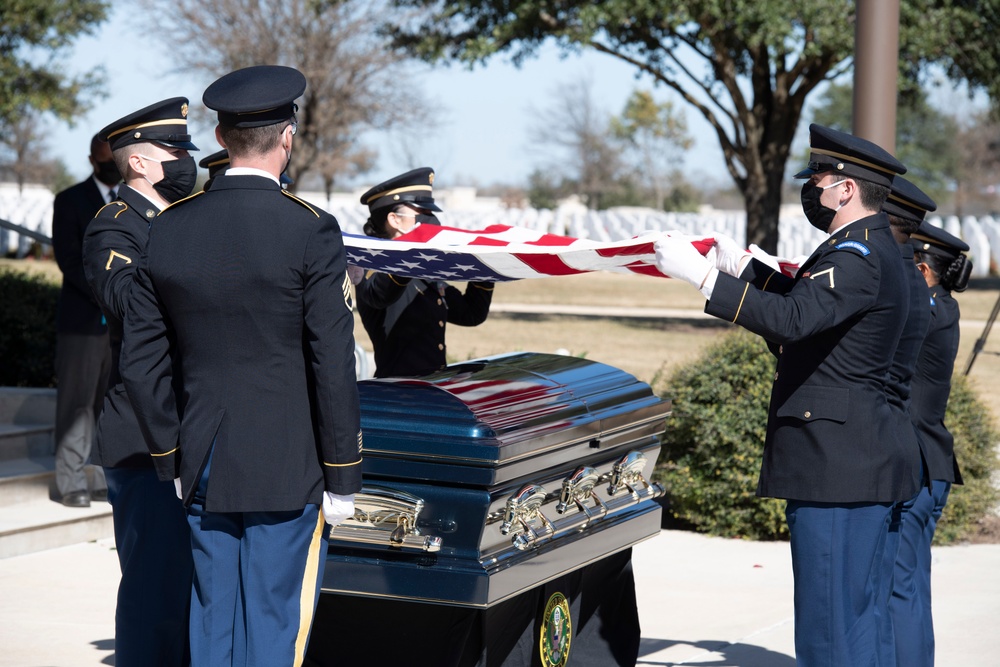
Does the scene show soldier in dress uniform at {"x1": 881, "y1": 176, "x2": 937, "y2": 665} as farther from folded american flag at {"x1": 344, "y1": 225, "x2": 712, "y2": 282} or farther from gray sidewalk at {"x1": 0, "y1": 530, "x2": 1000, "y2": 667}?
gray sidewalk at {"x1": 0, "y1": 530, "x2": 1000, "y2": 667}

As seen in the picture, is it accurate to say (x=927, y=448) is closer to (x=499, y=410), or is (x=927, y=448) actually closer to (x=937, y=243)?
(x=937, y=243)

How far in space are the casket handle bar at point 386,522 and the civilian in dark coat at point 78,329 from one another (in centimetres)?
294

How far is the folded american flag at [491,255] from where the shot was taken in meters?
3.86

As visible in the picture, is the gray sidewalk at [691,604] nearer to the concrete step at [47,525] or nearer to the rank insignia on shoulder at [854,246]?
the concrete step at [47,525]

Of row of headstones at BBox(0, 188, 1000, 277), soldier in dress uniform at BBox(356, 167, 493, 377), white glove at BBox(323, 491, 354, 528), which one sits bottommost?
row of headstones at BBox(0, 188, 1000, 277)

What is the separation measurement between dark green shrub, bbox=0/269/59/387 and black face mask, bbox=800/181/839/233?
6.02 m

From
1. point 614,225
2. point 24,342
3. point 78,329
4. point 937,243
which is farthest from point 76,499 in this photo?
point 614,225

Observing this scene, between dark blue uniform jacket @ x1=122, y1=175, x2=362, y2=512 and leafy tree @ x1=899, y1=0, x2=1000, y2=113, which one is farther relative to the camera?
leafy tree @ x1=899, y1=0, x2=1000, y2=113

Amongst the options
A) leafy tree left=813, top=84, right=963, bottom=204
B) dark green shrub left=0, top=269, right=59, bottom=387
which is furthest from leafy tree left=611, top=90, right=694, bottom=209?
dark green shrub left=0, top=269, right=59, bottom=387

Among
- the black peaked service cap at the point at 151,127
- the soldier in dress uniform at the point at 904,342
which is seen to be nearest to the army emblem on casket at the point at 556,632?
the soldier in dress uniform at the point at 904,342

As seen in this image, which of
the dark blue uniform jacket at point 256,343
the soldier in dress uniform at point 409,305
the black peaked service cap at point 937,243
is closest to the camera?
the dark blue uniform jacket at point 256,343

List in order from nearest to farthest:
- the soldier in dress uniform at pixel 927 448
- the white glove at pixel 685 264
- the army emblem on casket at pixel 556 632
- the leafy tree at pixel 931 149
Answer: the white glove at pixel 685 264 → the army emblem on casket at pixel 556 632 → the soldier in dress uniform at pixel 927 448 → the leafy tree at pixel 931 149

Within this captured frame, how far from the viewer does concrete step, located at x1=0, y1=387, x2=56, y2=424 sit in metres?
7.14

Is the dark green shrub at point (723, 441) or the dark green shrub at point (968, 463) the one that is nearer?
the dark green shrub at point (723, 441)
